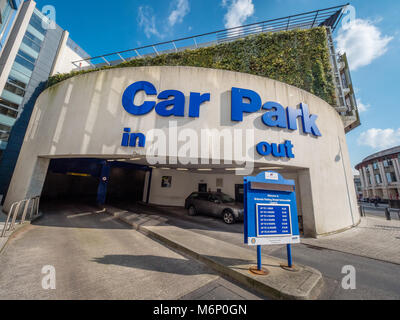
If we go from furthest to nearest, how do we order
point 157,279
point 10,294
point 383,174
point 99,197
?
point 383,174 → point 99,197 → point 157,279 → point 10,294

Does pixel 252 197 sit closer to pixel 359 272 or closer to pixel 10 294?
pixel 359 272

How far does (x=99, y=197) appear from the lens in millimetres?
13914

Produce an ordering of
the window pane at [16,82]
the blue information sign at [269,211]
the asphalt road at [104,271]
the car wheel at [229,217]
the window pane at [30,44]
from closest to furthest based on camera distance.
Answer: the asphalt road at [104,271]
the blue information sign at [269,211]
the car wheel at [229,217]
the window pane at [16,82]
the window pane at [30,44]

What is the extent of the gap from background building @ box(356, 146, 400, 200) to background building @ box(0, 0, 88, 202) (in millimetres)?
67382

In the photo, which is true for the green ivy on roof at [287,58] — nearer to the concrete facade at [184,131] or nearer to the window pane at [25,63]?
the concrete facade at [184,131]

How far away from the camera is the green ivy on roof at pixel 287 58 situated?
11.8 metres

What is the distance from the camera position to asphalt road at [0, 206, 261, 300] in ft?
9.48

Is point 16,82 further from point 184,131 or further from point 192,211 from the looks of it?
point 192,211

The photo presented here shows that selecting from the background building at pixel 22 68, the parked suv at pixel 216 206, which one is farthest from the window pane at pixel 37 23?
the parked suv at pixel 216 206

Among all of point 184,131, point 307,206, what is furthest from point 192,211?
point 307,206

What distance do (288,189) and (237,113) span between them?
14.8 ft

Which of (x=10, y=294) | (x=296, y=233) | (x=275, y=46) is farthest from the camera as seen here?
(x=275, y=46)

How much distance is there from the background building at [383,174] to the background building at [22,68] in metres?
67.4

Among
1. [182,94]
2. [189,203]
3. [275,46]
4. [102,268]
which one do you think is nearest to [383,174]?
[275,46]
